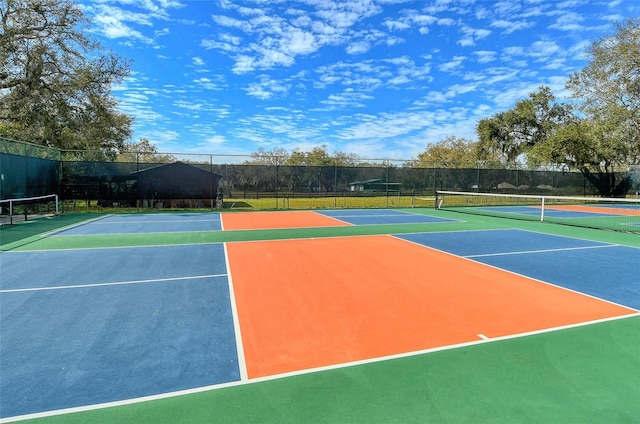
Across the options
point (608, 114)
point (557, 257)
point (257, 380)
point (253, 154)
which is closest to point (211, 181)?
point (253, 154)

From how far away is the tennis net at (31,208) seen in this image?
1387 cm

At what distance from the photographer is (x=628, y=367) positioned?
9.93 ft

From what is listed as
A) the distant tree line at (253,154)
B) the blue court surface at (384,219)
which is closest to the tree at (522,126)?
the distant tree line at (253,154)

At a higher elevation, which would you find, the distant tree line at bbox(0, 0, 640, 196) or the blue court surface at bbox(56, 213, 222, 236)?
the distant tree line at bbox(0, 0, 640, 196)

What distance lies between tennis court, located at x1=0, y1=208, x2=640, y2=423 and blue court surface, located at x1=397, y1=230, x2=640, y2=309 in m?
0.06

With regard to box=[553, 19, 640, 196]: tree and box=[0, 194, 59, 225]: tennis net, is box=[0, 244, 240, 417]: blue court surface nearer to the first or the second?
box=[0, 194, 59, 225]: tennis net

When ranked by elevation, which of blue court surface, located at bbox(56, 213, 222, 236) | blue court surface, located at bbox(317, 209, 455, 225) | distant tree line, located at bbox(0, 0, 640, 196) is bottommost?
blue court surface, located at bbox(56, 213, 222, 236)

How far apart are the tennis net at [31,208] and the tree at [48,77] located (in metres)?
3.55

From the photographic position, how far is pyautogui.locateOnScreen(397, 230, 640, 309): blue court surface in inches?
216

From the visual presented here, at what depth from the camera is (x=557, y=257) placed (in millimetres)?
7562

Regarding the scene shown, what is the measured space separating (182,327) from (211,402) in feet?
4.99

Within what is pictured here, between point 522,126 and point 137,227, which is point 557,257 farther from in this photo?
point 522,126

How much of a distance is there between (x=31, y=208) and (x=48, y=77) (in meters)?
8.31

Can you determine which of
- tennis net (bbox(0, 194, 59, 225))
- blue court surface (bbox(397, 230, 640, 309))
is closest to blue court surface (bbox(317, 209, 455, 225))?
blue court surface (bbox(397, 230, 640, 309))
